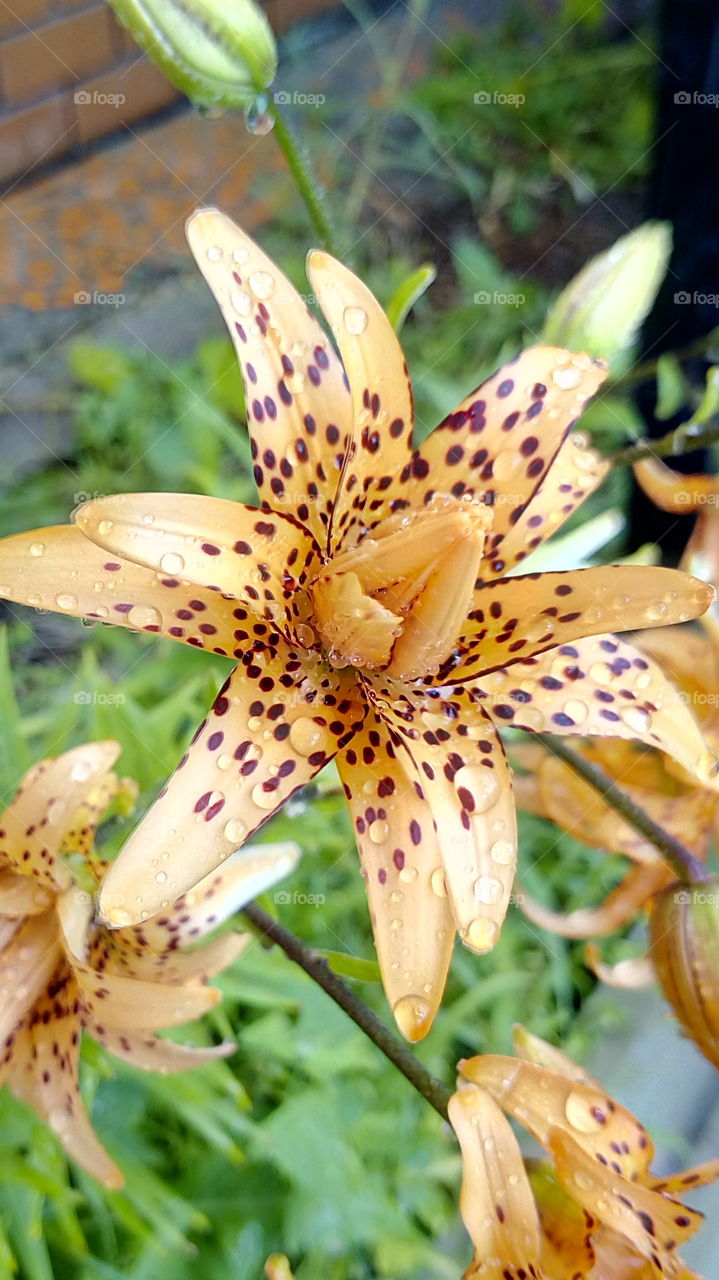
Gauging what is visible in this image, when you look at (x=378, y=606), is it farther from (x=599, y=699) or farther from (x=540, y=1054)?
(x=540, y=1054)

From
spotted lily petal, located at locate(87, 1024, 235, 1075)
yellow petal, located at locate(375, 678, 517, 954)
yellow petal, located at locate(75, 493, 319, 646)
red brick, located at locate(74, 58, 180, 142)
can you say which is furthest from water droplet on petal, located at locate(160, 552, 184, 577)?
red brick, located at locate(74, 58, 180, 142)

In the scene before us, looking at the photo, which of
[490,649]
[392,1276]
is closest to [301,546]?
[490,649]

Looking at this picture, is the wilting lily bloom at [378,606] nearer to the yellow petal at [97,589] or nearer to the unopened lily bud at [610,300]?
the yellow petal at [97,589]

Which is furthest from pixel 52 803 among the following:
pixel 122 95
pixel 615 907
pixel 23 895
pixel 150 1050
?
pixel 122 95

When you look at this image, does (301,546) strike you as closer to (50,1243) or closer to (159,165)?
(50,1243)

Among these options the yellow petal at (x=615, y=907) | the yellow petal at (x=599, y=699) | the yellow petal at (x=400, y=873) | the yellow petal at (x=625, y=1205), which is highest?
the yellow petal at (x=599, y=699)

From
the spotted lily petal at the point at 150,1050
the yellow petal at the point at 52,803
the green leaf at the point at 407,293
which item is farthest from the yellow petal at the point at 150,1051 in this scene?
the green leaf at the point at 407,293

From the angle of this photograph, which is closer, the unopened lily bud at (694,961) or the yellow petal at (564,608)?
the yellow petal at (564,608)
